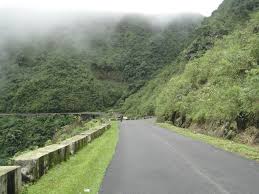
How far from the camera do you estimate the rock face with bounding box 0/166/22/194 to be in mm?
8625

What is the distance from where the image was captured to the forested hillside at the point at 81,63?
129875mm

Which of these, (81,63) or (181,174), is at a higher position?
(81,63)

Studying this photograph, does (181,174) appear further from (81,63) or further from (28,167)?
(81,63)

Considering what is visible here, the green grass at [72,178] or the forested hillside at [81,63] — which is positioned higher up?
the forested hillside at [81,63]

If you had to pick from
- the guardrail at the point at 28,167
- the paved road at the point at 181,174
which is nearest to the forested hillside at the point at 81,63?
the paved road at the point at 181,174

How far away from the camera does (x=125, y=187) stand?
11.1 metres

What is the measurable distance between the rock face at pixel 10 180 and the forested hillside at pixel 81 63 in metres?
114

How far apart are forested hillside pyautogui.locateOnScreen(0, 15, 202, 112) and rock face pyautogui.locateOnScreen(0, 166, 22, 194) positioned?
113730 mm

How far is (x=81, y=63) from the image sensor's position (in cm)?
15838

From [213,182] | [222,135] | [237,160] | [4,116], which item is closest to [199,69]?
[222,135]

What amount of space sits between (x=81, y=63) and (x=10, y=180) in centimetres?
15041

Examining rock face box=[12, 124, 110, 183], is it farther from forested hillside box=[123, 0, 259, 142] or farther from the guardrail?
forested hillside box=[123, 0, 259, 142]

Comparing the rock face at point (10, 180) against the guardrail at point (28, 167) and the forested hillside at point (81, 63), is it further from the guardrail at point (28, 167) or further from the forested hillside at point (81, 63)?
the forested hillside at point (81, 63)

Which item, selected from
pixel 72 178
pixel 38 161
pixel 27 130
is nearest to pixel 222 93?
pixel 72 178
